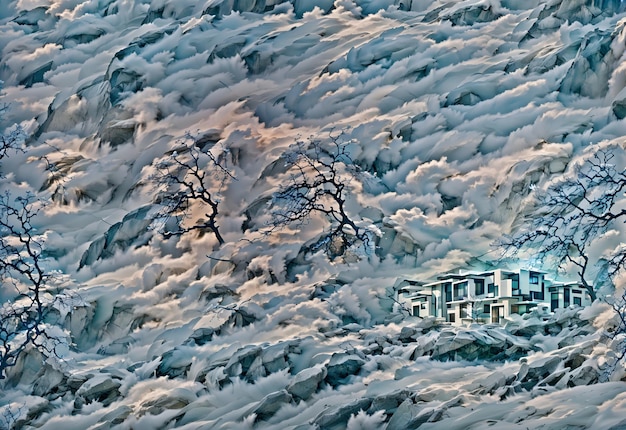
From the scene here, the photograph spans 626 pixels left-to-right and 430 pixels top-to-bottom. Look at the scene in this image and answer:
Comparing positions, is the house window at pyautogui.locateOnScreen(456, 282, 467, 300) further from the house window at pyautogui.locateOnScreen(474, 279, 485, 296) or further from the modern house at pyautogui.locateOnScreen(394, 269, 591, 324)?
the house window at pyautogui.locateOnScreen(474, 279, 485, 296)

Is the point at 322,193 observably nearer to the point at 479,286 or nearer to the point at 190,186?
the point at 190,186

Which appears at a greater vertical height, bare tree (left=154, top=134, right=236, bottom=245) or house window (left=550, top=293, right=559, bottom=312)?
bare tree (left=154, top=134, right=236, bottom=245)

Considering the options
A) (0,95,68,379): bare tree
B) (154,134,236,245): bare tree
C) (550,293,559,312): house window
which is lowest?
(0,95,68,379): bare tree

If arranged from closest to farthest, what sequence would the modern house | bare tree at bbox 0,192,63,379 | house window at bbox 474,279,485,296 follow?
the modern house, house window at bbox 474,279,485,296, bare tree at bbox 0,192,63,379

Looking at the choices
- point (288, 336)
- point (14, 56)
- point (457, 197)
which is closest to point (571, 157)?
point (457, 197)

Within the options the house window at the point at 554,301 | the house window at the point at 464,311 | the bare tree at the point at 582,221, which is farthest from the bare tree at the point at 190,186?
the house window at the point at 554,301

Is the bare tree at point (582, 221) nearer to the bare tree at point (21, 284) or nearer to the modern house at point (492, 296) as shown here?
the modern house at point (492, 296)

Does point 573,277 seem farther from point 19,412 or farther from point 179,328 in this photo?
point 19,412

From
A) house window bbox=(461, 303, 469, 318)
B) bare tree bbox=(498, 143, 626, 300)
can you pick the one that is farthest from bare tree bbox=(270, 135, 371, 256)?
bare tree bbox=(498, 143, 626, 300)
